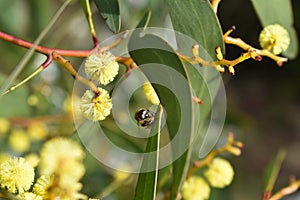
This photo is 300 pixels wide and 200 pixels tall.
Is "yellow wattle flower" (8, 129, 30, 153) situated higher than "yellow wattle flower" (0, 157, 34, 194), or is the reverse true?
"yellow wattle flower" (8, 129, 30, 153)

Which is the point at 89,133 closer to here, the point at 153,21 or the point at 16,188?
the point at 16,188

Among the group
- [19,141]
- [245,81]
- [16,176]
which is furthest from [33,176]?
[245,81]

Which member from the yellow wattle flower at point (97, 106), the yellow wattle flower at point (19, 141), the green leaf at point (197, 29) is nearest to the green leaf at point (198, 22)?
the green leaf at point (197, 29)

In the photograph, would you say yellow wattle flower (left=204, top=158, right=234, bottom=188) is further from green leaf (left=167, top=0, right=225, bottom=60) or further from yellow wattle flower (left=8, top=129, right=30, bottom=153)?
yellow wattle flower (left=8, top=129, right=30, bottom=153)

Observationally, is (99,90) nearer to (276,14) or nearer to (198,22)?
(198,22)

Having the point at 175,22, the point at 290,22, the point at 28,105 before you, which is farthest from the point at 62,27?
the point at 175,22

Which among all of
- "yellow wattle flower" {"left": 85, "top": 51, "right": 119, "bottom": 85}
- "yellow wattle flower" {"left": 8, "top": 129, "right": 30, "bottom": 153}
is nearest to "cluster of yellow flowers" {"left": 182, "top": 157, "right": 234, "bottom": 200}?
"yellow wattle flower" {"left": 85, "top": 51, "right": 119, "bottom": 85}
